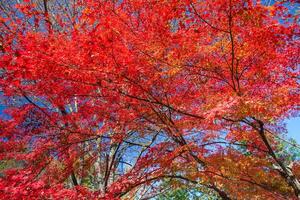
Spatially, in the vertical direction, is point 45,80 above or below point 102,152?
above

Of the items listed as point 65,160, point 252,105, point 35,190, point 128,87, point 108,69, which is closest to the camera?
point 252,105

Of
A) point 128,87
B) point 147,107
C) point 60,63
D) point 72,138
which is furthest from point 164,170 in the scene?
Result: point 60,63

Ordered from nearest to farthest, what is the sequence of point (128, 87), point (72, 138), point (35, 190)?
point (35, 190) < point (128, 87) < point (72, 138)

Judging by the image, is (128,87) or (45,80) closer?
(128,87)

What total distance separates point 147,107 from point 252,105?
3.70 meters

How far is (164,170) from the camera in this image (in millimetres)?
9445

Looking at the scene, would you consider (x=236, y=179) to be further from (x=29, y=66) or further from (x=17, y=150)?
(x=17, y=150)

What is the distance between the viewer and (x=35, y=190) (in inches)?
292

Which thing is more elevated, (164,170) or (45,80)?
(45,80)

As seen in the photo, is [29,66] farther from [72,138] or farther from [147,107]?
[147,107]

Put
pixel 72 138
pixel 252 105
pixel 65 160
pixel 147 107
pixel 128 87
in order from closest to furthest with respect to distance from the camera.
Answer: pixel 252 105 → pixel 128 87 → pixel 147 107 → pixel 72 138 → pixel 65 160

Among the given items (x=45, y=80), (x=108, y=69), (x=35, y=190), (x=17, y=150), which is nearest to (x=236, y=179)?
(x=108, y=69)

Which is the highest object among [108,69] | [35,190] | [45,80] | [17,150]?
[45,80]

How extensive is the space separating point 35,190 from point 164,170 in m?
3.63
